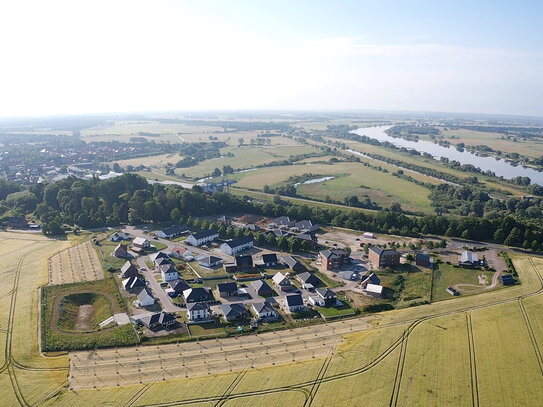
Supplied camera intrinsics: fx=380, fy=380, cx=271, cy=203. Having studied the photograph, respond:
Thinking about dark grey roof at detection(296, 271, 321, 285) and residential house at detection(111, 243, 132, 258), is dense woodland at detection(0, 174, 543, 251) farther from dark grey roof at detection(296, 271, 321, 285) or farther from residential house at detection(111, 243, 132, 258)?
dark grey roof at detection(296, 271, 321, 285)

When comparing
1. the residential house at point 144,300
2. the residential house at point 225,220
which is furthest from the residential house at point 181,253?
the residential house at point 225,220

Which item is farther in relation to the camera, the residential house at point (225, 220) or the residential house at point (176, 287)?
the residential house at point (225, 220)

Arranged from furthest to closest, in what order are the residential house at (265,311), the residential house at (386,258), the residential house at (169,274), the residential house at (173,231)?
the residential house at (173,231) → the residential house at (386,258) → the residential house at (169,274) → the residential house at (265,311)

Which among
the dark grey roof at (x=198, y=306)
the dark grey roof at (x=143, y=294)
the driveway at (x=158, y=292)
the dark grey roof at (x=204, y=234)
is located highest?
the dark grey roof at (x=204, y=234)

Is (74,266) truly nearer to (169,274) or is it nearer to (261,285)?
(169,274)

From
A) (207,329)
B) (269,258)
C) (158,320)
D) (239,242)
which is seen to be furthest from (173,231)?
(207,329)

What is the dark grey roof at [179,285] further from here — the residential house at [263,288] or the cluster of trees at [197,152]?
the cluster of trees at [197,152]

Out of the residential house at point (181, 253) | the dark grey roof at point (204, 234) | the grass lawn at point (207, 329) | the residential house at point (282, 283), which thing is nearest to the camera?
the grass lawn at point (207, 329)
